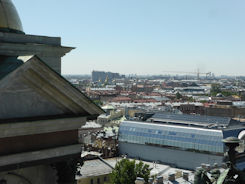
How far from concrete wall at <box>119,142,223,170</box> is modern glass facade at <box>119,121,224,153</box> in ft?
3.24

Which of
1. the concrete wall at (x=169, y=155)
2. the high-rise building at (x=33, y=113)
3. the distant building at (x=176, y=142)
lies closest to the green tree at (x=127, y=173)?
the distant building at (x=176, y=142)

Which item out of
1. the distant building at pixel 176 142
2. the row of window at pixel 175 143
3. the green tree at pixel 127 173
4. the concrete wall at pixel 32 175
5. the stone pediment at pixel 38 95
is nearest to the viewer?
the stone pediment at pixel 38 95

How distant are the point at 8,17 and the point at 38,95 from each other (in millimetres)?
3204

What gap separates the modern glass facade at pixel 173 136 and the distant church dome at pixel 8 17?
5532cm

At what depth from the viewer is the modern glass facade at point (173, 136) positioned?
219 ft

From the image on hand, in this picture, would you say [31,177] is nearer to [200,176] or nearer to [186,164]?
[200,176]

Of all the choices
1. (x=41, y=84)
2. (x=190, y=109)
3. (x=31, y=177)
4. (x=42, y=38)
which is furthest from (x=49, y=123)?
(x=190, y=109)

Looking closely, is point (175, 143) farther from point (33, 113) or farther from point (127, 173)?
point (33, 113)

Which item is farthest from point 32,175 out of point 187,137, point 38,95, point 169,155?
point 169,155

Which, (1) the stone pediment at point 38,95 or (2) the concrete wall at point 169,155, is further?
(2) the concrete wall at point 169,155

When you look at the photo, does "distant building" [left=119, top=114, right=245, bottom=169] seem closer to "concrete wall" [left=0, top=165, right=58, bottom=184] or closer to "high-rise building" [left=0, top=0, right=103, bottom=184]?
"concrete wall" [left=0, top=165, right=58, bottom=184]

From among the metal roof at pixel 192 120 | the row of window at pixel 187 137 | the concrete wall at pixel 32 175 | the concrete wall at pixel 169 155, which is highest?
the concrete wall at pixel 32 175

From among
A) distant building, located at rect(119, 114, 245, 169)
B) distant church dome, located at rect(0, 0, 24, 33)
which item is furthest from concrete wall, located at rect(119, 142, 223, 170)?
distant church dome, located at rect(0, 0, 24, 33)

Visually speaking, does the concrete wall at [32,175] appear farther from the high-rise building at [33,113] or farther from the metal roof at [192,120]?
the metal roof at [192,120]
